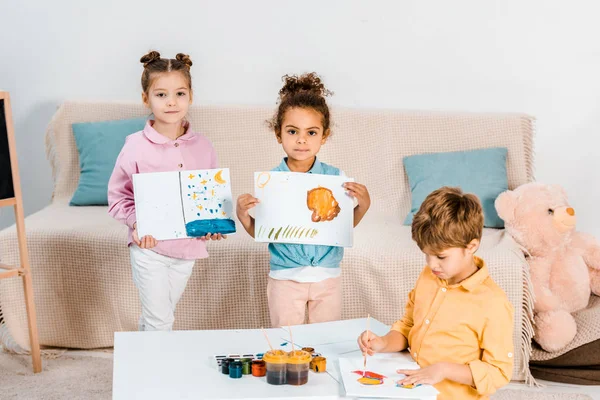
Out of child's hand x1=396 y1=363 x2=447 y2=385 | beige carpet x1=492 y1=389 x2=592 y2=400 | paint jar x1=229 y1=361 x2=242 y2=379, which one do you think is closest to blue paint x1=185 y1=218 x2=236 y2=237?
paint jar x1=229 y1=361 x2=242 y2=379

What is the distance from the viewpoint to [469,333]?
1660 millimetres

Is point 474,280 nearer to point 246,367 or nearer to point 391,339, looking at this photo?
point 391,339

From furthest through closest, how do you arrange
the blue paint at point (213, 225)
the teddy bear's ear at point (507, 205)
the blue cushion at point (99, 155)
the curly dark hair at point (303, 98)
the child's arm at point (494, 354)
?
the blue cushion at point (99, 155) < the teddy bear's ear at point (507, 205) < the blue paint at point (213, 225) < the curly dark hair at point (303, 98) < the child's arm at point (494, 354)

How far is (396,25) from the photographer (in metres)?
3.59

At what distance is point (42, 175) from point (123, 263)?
1.07 meters

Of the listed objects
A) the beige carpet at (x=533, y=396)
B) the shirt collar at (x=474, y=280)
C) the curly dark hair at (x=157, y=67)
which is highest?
the curly dark hair at (x=157, y=67)

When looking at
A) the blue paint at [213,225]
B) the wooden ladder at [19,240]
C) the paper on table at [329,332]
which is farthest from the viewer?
the wooden ladder at [19,240]

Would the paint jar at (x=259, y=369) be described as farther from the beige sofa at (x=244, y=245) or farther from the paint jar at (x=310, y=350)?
the beige sofa at (x=244, y=245)


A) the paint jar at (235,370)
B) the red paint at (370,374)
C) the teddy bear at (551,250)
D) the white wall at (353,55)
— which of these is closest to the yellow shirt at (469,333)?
the red paint at (370,374)

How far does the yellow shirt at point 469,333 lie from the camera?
163 cm

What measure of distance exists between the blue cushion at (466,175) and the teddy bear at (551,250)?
0.12 m

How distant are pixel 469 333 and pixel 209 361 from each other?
0.54 m

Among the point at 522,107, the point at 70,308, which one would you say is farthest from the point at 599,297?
the point at 70,308

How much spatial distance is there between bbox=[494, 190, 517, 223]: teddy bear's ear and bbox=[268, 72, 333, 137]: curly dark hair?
3.48 ft
